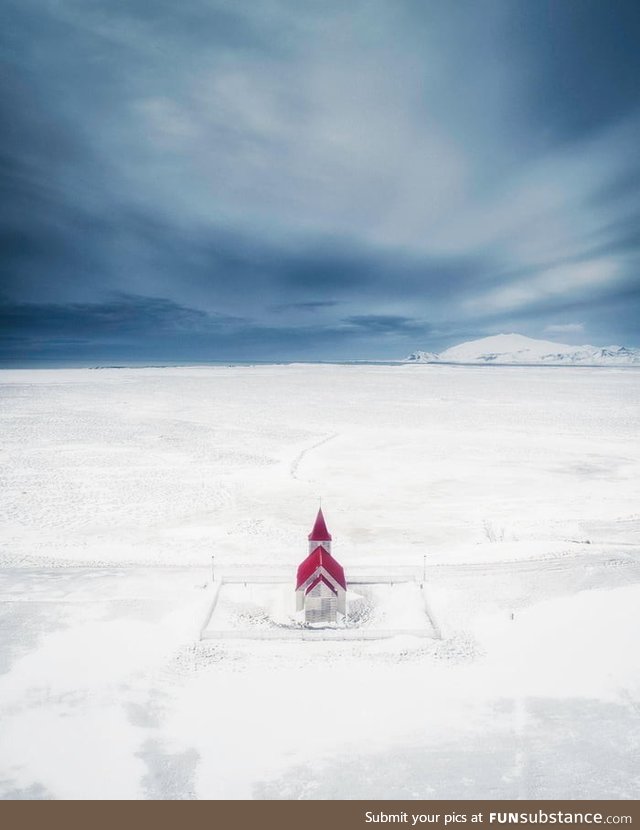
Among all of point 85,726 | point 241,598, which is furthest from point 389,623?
point 85,726

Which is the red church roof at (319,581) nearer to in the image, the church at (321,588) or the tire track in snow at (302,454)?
the church at (321,588)

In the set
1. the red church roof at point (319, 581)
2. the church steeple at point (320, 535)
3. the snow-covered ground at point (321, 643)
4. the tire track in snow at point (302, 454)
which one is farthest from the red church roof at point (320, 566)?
the tire track in snow at point (302, 454)

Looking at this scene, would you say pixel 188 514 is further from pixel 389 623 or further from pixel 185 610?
pixel 389 623

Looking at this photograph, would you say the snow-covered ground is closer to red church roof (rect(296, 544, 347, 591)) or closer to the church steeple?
red church roof (rect(296, 544, 347, 591))

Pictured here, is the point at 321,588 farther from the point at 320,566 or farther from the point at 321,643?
the point at 321,643

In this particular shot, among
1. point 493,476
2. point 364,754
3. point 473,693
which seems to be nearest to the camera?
point 364,754
